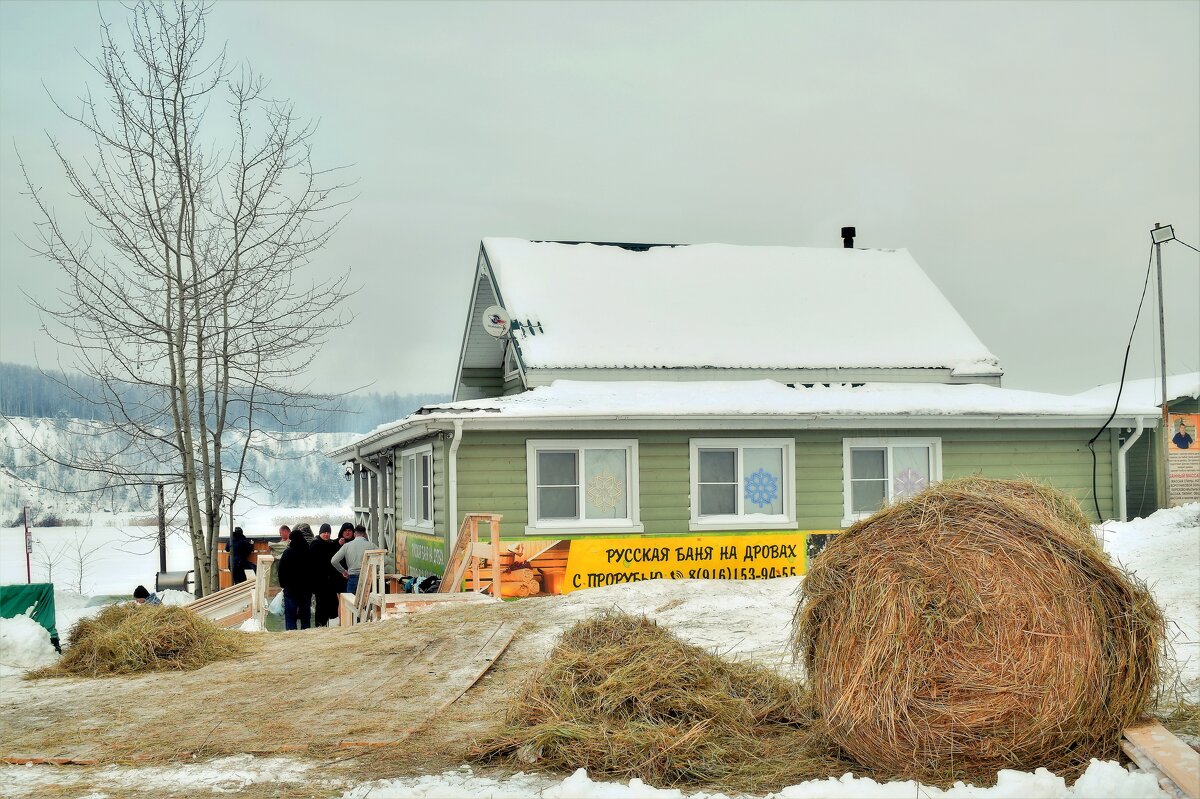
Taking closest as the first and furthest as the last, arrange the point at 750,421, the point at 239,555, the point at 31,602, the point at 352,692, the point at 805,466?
the point at 352,692
the point at 31,602
the point at 750,421
the point at 805,466
the point at 239,555

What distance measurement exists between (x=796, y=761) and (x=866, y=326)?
15.2m

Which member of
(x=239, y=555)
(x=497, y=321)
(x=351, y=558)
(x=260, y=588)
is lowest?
(x=239, y=555)

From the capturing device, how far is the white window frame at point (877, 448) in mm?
17250

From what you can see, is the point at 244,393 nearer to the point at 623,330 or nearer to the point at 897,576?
the point at 623,330

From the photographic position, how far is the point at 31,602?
38.8 feet

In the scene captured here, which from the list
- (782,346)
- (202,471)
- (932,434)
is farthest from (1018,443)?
(202,471)

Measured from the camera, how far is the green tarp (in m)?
11.6

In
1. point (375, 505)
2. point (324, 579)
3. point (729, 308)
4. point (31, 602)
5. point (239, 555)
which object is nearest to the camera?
point (31, 602)

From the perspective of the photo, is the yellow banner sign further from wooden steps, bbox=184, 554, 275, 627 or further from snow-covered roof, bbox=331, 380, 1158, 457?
wooden steps, bbox=184, 554, 275, 627

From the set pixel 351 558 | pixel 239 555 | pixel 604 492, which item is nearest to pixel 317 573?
pixel 351 558

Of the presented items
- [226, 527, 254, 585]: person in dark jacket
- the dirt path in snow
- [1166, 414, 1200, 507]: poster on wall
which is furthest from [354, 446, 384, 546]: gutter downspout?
[1166, 414, 1200, 507]: poster on wall

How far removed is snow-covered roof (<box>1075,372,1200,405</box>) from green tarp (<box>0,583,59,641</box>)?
18.5 metres

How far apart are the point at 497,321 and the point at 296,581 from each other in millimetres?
6595

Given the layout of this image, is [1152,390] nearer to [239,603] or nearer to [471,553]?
[471,553]
